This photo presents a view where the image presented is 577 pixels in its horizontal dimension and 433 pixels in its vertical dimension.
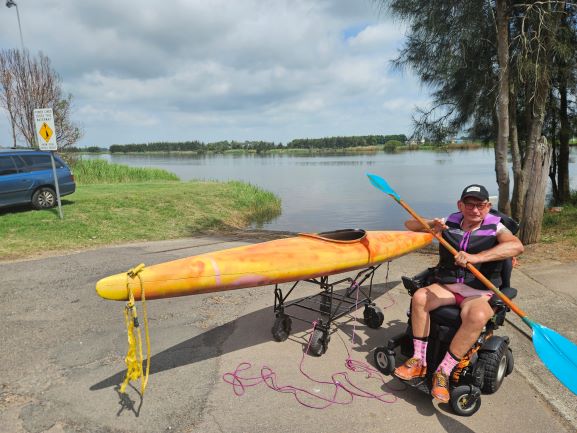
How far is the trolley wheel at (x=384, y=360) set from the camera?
143 inches

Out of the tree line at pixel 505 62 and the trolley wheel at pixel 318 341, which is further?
the tree line at pixel 505 62

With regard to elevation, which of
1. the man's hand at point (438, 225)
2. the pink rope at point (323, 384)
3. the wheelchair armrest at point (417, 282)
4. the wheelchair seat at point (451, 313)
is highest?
the man's hand at point (438, 225)

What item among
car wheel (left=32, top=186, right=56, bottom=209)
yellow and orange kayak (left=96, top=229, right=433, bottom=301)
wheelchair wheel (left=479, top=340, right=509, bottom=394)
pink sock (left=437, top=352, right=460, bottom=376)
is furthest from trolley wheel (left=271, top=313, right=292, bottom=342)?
car wheel (left=32, top=186, right=56, bottom=209)

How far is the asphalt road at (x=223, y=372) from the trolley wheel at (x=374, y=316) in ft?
0.27

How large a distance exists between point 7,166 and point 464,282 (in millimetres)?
12424

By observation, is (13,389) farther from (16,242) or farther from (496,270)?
(16,242)

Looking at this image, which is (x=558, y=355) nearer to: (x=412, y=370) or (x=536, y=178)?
(x=412, y=370)

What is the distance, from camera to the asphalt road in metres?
3.04

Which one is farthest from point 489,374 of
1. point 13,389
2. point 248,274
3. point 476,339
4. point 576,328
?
point 13,389

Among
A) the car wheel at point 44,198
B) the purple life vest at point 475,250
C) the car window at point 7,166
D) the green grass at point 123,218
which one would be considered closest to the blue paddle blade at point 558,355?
the purple life vest at point 475,250

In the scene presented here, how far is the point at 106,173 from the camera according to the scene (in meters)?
22.1

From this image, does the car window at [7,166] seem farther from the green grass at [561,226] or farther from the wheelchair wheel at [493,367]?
the green grass at [561,226]

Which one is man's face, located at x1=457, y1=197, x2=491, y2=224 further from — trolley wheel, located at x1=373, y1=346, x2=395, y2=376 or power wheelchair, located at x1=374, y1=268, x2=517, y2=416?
trolley wheel, located at x1=373, y1=346, x2=395, y2=376

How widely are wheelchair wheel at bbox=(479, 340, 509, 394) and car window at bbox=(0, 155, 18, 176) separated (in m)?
12.7
